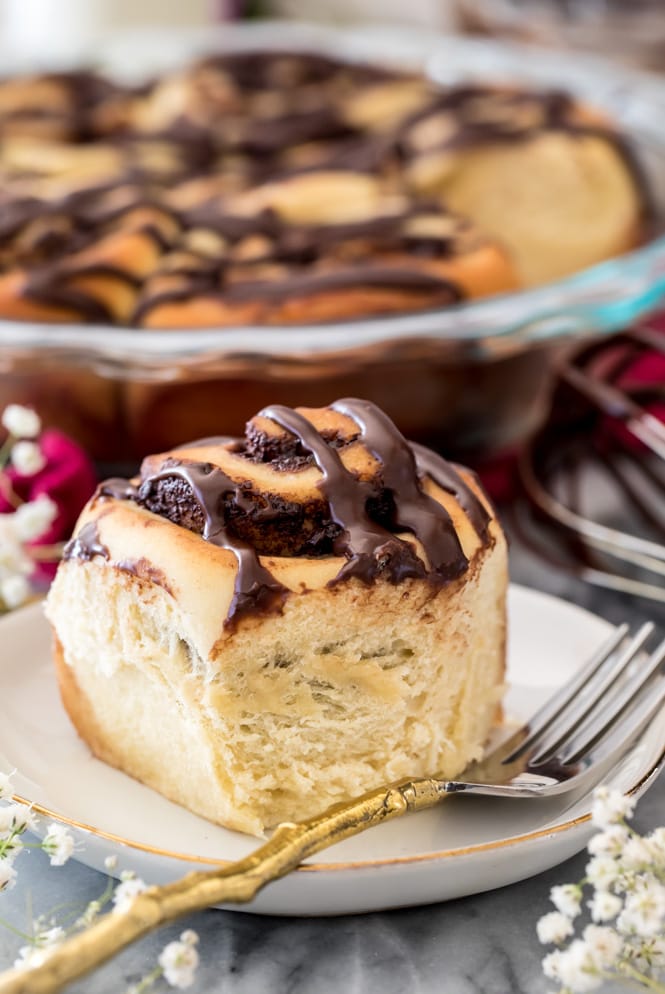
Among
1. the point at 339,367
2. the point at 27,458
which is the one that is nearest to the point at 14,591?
the point at 27,458

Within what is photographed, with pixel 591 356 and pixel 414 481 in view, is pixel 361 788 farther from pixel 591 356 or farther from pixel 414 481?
pixel 591 356

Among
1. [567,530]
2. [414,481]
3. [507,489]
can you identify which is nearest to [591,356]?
[507,489]

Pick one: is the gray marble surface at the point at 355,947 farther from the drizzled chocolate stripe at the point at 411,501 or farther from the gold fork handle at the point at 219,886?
the drizzled chocolate stripe at the point at 411,501

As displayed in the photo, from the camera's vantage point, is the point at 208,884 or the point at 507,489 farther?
the point at 507,489

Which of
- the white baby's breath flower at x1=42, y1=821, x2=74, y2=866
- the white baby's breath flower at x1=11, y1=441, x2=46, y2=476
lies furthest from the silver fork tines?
the white baby's breath flower at x1=11, y1=441, x2=46, y2=476

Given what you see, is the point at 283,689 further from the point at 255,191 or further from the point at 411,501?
the point at 255,191

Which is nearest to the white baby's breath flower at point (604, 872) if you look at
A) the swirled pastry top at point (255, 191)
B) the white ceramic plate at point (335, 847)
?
the white ceramic plate at point (335, 847)
